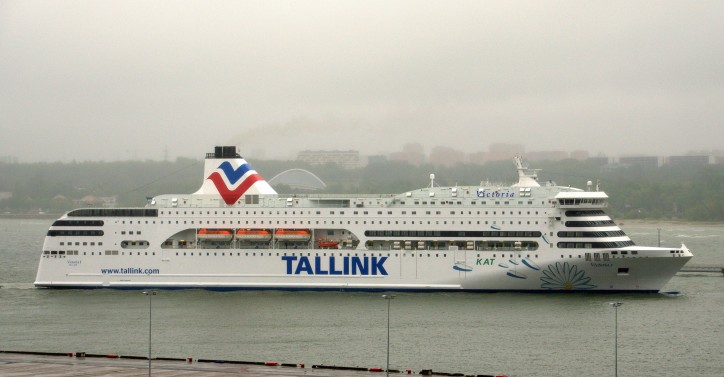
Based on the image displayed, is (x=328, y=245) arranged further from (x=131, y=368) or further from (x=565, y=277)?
(x=131, y=368)

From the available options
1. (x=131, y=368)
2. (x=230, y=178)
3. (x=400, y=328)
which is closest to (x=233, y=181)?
(x=230, y=178)

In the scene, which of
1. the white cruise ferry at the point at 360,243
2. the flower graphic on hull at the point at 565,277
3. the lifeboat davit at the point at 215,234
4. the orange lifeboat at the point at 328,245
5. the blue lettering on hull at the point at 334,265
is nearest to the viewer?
the flower graphic on hull at the point at 565,277

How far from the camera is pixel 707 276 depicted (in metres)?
57.1

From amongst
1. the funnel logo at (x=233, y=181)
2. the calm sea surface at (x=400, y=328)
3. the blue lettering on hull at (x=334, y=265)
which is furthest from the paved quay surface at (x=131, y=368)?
the funnel logo at (x=233, y=181)

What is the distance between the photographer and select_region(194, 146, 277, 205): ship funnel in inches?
1954

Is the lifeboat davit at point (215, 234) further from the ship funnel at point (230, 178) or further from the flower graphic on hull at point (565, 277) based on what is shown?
the flower graphic on hull at point (565, 277)

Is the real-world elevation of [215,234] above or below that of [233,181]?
below

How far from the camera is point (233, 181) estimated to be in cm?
4988

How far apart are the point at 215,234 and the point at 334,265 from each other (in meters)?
6.09

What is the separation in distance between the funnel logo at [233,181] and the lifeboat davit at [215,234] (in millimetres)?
2065

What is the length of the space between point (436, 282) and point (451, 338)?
10.7 metres

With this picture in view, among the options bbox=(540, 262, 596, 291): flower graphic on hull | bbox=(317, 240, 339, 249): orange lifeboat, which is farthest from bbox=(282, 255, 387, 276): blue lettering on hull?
bbox=(540, 262, 596, 291): flower graphic on hull

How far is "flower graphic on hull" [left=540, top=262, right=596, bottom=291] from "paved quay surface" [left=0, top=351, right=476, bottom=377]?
1885 cm

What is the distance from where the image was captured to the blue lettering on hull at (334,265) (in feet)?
152
